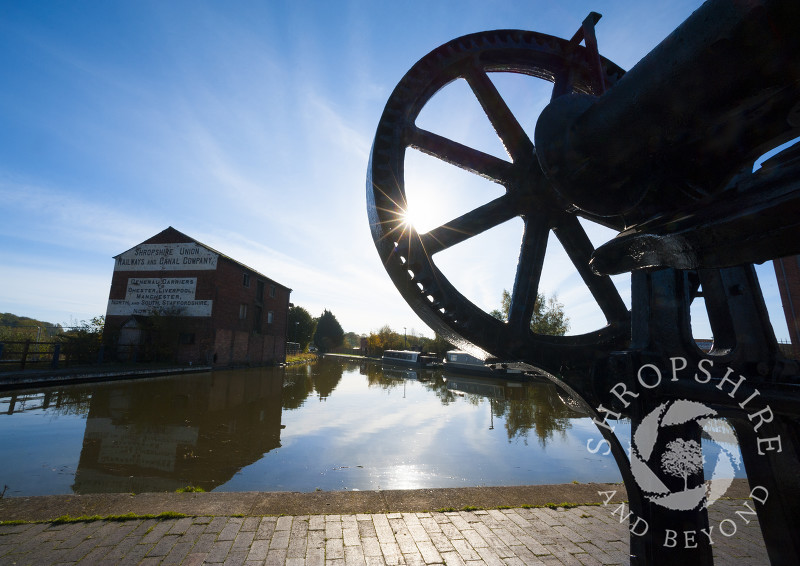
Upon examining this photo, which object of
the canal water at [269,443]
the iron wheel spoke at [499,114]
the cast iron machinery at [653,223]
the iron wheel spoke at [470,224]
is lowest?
the canal water at [269,443]

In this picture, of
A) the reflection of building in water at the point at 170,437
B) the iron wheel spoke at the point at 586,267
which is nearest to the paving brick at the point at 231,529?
the reflection of building in water at the point at 170,437

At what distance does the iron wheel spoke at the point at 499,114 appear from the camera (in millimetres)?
2805

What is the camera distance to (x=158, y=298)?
1032 inches

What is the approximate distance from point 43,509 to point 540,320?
114ft

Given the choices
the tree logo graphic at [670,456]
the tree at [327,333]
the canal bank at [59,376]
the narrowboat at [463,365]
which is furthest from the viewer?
the tree at [327,333]

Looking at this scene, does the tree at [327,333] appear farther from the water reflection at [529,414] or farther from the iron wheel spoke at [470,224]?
the iron wheel spoke at [470,224]

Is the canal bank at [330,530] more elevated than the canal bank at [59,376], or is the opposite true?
the canal bank at [59,376]

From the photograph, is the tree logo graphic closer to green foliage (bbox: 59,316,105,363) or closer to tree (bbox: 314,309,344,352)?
green foliage (bbox: 59,316,105,363)

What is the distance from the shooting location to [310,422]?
1012 centimetres

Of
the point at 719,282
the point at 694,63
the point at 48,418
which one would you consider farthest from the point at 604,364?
the point at 48,418

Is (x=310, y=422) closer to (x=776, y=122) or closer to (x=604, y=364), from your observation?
(x=604, y=364)

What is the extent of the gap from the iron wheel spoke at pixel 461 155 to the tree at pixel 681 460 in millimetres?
1846

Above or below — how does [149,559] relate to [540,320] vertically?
below

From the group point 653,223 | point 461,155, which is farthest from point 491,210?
point 653,223
